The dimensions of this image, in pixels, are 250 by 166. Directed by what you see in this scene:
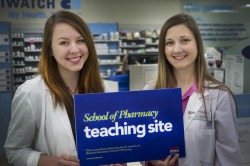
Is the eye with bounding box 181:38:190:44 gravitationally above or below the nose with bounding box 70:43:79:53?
above

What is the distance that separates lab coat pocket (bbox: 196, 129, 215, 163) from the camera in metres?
1.71

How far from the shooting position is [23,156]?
157 cm

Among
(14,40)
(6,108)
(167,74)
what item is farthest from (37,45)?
(167,74)

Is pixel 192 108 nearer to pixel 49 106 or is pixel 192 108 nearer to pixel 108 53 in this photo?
pixel 49 106

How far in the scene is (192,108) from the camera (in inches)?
70.2

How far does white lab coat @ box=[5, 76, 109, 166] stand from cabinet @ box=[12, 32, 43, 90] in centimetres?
773

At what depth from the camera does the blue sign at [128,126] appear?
1.51 m

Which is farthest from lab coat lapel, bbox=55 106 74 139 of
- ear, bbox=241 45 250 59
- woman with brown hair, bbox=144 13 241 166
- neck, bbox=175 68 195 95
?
ear, bbox=241 45 250 59

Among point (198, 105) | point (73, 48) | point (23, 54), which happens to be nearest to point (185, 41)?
point (198, 105)

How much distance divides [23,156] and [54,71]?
53cm

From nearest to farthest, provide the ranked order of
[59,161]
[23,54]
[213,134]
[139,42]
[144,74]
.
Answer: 1. [59,161]
2. [213,134]
3. [144,74]
4. [23,54]
5. [139,42]

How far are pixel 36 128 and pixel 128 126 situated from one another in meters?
0.53

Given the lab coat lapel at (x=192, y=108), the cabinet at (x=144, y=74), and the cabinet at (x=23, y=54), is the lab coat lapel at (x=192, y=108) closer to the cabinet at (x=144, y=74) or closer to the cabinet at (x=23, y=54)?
the cabinet at (x=144, y=74)

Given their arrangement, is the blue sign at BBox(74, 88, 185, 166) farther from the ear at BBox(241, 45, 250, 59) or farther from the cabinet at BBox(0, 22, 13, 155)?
the cabinet at BBox(0, 22, 13, 155)
